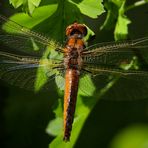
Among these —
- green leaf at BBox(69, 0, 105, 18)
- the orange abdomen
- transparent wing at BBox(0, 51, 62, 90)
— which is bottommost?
the orange abdomen

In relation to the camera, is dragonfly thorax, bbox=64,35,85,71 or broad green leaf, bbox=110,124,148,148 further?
dragonfly thorax, bbox=64,35,85,71

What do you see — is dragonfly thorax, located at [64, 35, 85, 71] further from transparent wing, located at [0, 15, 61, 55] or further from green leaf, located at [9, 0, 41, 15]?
green leaf, located at [9, 0, 41, 15]

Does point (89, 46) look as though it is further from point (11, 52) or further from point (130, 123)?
point (130, 123)

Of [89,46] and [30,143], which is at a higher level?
[89,46]

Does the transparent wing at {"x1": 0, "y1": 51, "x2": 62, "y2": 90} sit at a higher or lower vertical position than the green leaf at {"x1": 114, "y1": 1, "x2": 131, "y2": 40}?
lower

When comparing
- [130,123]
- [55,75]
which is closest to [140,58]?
[55,75]

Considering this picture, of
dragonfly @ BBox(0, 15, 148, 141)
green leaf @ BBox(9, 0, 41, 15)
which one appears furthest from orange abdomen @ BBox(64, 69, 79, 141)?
green leaf @ BBox(9, 0, 41, 15)
